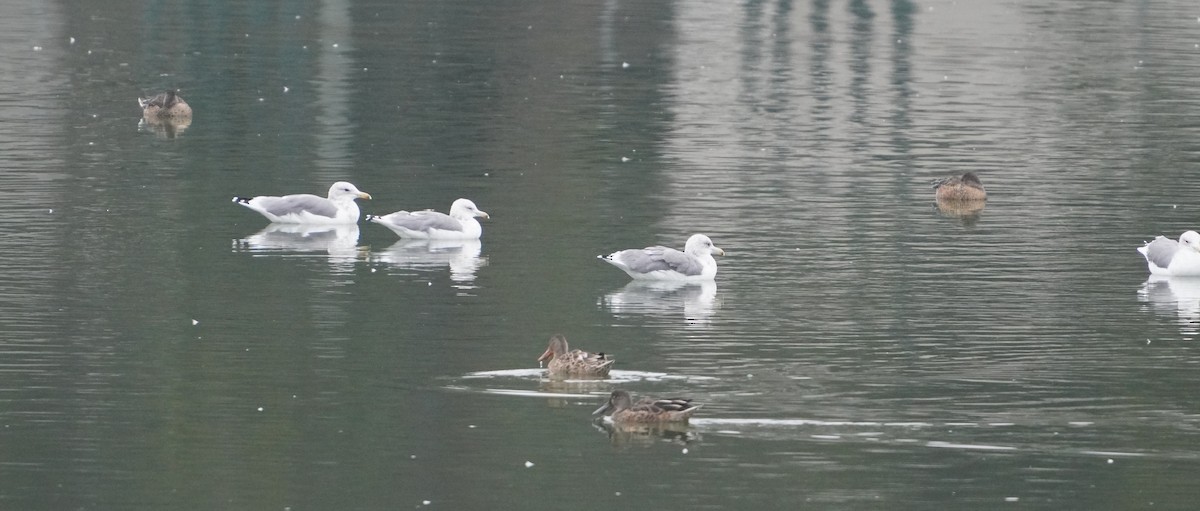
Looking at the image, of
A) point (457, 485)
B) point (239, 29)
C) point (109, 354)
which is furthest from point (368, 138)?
point (239, 29)

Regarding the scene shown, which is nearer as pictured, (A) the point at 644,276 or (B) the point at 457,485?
(B) the point at 457,485

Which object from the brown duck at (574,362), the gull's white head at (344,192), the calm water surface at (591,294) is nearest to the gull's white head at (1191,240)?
the calm water surface at (591,294)

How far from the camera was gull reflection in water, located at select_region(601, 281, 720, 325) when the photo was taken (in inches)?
866

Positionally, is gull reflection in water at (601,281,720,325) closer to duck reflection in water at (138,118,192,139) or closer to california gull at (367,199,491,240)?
california gull at (367,199,491,240)

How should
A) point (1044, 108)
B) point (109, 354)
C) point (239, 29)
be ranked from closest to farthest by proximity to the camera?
point (109, 354) → point (1044, 108) → point (239, 29)

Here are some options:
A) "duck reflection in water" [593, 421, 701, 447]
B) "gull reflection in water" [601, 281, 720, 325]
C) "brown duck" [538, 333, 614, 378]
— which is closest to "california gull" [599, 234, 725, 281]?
"gull reflection in water" [601, 281, 720, 325]

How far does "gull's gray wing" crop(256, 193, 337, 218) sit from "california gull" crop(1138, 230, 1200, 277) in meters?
10.7

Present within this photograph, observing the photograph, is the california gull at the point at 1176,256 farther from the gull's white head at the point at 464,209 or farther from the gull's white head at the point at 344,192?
the gull's white head at the point at 344,192

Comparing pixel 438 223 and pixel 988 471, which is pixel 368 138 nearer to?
pixel 438 223

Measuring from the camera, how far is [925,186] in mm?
32219

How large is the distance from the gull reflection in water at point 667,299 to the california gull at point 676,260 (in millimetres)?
179

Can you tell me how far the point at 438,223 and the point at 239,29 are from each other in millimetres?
37056

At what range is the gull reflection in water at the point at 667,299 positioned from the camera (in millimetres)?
22000

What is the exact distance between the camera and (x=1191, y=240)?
24.5 metres
